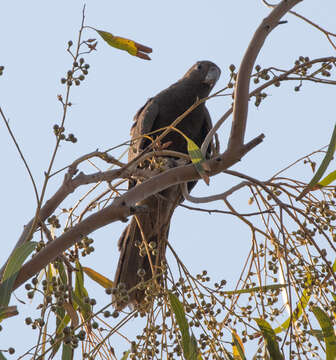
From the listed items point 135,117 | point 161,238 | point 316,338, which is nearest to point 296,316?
point 316,338

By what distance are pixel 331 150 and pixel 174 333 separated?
2.03ft

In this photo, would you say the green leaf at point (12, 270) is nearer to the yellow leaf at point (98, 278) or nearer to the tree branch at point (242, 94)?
the tree branch at point (242, 94)

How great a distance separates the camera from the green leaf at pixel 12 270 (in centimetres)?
117

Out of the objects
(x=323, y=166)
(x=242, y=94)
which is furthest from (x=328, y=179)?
(x=242, y=94)

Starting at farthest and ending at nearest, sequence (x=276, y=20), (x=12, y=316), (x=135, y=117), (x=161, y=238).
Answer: (x=135, y=117) < (x=161, y=238) < (x=276, y=20) < (x=12, y=316)

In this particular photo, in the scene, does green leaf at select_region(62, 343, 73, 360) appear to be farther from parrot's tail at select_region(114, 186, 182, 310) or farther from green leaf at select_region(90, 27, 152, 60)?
green leaf at select_region(90, 27, 152, 60)

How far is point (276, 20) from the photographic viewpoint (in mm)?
1438

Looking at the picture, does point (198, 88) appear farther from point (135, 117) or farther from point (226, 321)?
point (226, 321)

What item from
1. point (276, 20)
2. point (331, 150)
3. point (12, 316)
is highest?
point (276, 20)

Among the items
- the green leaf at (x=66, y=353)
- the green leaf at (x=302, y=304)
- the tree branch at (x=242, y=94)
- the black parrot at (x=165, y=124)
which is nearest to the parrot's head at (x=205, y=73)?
the black parrot at (x=165, y=124)

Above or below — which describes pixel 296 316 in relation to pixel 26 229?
below

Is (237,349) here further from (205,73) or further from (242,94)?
(205,73)

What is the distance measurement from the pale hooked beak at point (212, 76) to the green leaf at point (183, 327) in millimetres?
2170

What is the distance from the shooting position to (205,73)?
11.6 feet
